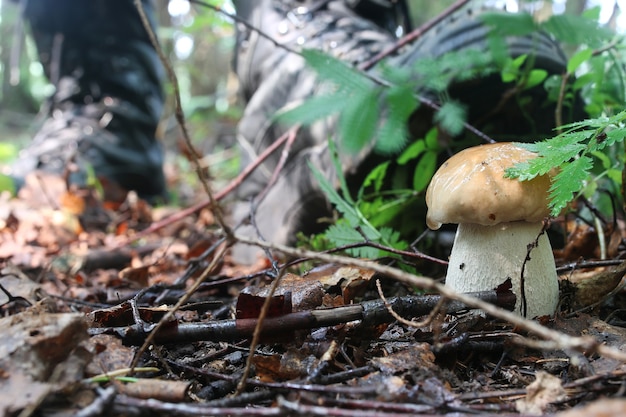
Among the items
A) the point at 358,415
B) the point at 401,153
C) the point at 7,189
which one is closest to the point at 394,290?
the point at 401,153

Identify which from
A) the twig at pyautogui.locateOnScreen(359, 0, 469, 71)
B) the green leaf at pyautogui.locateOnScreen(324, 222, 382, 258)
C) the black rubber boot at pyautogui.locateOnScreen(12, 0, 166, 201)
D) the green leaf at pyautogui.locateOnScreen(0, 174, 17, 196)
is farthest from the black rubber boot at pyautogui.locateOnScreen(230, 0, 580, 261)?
the green leaf at pyautogui.locateOnScreen(0, 174, 17, 196)

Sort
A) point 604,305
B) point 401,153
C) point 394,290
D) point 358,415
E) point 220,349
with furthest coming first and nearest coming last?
point 401,153 → point 394,290 → point 604,305 → point 220,349 → point 358,415

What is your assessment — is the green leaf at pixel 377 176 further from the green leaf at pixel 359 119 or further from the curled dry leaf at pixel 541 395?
the curled dry leaf at pixel 541 395

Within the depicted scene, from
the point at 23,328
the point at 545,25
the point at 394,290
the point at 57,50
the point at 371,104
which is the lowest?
the point at 394,290

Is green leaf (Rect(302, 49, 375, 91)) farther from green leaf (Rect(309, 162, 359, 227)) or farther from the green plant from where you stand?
green leaf (Rect(309, 162, 359, 227))

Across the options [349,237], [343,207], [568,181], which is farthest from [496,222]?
[343,207]

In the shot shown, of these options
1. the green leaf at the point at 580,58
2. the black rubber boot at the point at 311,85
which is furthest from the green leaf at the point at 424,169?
the green leaf at the point at 580,58

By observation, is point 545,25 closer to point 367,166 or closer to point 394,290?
point 367,166
